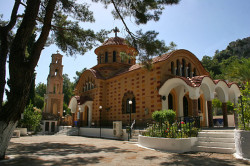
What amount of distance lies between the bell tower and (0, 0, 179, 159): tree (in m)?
19.2

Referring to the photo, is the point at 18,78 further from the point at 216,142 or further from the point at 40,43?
the point at 216,142

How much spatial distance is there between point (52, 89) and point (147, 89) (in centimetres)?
1990

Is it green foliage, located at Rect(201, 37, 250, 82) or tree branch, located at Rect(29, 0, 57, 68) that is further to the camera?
green foliage, located at Rect(201, 37, 250, 82)

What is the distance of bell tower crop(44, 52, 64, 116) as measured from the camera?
31125mm

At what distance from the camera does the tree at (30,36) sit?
281 inches

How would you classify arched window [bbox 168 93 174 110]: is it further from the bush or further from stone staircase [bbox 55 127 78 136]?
stone staircase [bbox 55 127 78 136]

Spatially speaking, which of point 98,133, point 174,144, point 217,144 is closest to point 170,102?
point 98,133

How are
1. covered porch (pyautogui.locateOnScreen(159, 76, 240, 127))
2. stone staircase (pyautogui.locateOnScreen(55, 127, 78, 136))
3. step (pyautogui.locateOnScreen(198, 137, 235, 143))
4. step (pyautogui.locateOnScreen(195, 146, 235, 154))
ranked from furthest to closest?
stone staircase (pyautogui.locateOnScreen(55, 127, 78, 136)) → covered porch (pyautogui.locateOnScreen(159, 76, 240, 127)) → step (pyautogui.locateOnScreen(198, 137, 235, 143)) → step (pyautogui.locateOnScreen(195, 146, 235, 154))

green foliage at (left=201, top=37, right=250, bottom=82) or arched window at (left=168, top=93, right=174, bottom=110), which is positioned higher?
green foliage at (left=201, top=37, right=250, bottom=82)

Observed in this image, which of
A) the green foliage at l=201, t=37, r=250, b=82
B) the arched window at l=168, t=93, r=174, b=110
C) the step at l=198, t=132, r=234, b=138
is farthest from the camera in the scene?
the green foliage at l=201, t=37, r=250, b=82

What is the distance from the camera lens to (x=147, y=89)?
657 inches

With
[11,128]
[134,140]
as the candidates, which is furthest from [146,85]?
[11,128]

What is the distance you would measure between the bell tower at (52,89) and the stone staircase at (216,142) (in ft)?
83.8

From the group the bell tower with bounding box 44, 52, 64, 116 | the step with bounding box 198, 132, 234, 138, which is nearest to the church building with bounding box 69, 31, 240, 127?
the step with bounding box 198, 132, 234, 138
